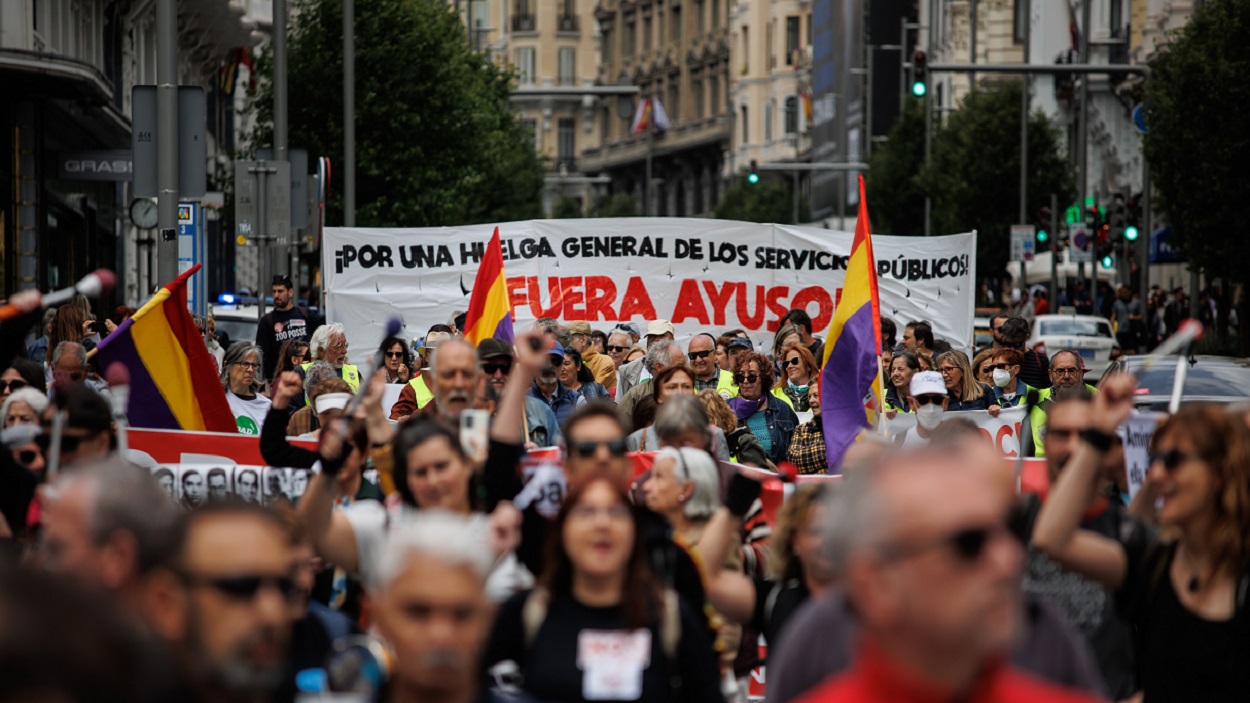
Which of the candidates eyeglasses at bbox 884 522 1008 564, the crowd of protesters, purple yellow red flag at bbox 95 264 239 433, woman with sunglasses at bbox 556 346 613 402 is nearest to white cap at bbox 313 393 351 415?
the crowd of protesters

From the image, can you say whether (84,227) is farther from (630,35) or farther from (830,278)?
(630,35)

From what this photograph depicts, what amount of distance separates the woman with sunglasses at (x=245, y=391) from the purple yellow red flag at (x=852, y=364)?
309cm

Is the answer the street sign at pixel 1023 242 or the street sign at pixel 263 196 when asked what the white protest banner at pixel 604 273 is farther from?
the street sign at pixel 1023 242

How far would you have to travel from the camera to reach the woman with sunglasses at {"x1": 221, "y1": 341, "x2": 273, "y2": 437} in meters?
11.1

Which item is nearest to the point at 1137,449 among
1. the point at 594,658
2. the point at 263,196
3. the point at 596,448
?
the point at 596,448

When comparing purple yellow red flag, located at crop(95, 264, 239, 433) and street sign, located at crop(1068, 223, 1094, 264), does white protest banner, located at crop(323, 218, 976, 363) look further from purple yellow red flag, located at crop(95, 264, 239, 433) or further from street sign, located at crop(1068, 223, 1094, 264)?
street sign, located at crop(1068, 223, 1094, 264)

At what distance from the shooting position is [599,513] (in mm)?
4742

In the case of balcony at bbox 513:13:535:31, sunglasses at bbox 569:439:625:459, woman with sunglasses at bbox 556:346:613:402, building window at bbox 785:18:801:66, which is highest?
balcony at bbox 513:13:535:31

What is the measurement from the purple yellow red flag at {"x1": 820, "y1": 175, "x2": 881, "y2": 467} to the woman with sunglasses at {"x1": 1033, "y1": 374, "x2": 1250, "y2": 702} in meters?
5.12

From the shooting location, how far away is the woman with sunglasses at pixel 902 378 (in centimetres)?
1218

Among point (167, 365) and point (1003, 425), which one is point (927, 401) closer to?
point (1003, 425)

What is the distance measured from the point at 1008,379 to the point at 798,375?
1.35 metres

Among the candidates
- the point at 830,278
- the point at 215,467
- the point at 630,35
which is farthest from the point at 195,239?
the point at 630,35

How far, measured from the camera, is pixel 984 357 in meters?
13.8
